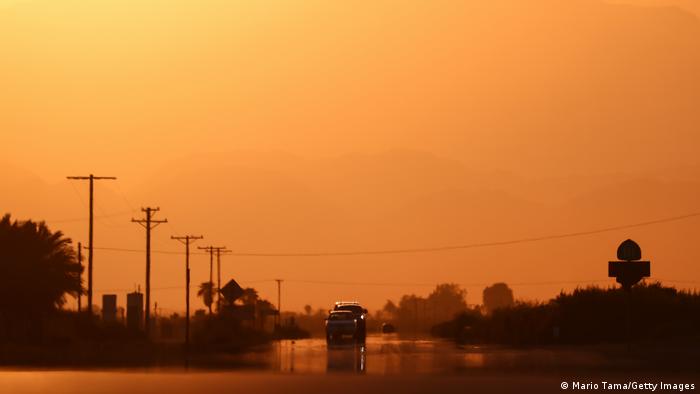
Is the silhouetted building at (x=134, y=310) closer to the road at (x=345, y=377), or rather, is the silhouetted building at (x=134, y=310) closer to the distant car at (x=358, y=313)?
the distant car at (x=358, y=313)

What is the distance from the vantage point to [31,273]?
254ft

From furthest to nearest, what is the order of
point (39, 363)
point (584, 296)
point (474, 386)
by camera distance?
point (584, 296) < point (39, 363) < point (474, 386)

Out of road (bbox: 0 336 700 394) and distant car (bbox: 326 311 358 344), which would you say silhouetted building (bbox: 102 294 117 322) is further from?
road (bbox: 0 336 700 394)

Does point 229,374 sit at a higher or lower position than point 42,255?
lower

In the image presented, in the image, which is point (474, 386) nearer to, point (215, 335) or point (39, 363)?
point (39, 363)

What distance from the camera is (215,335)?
80125mm

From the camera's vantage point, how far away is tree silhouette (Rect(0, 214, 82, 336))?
252 feet

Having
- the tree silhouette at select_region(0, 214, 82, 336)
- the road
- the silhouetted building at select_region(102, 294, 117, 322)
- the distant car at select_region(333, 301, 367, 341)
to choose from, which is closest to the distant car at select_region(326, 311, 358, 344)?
the distant car at select_region(333, 301, 367, 341)

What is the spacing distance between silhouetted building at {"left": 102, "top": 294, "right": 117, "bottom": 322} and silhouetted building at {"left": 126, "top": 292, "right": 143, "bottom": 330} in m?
1.23

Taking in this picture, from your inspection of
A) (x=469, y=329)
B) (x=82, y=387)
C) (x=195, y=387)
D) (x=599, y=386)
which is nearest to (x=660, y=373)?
(x=599, y=386)

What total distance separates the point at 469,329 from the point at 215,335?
21.8 metres

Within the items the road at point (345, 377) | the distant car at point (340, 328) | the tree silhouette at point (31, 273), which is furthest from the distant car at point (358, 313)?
the road at point (345, 377)

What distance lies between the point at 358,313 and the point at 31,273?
1849cm

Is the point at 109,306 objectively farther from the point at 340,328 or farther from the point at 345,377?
the point at 345,377
